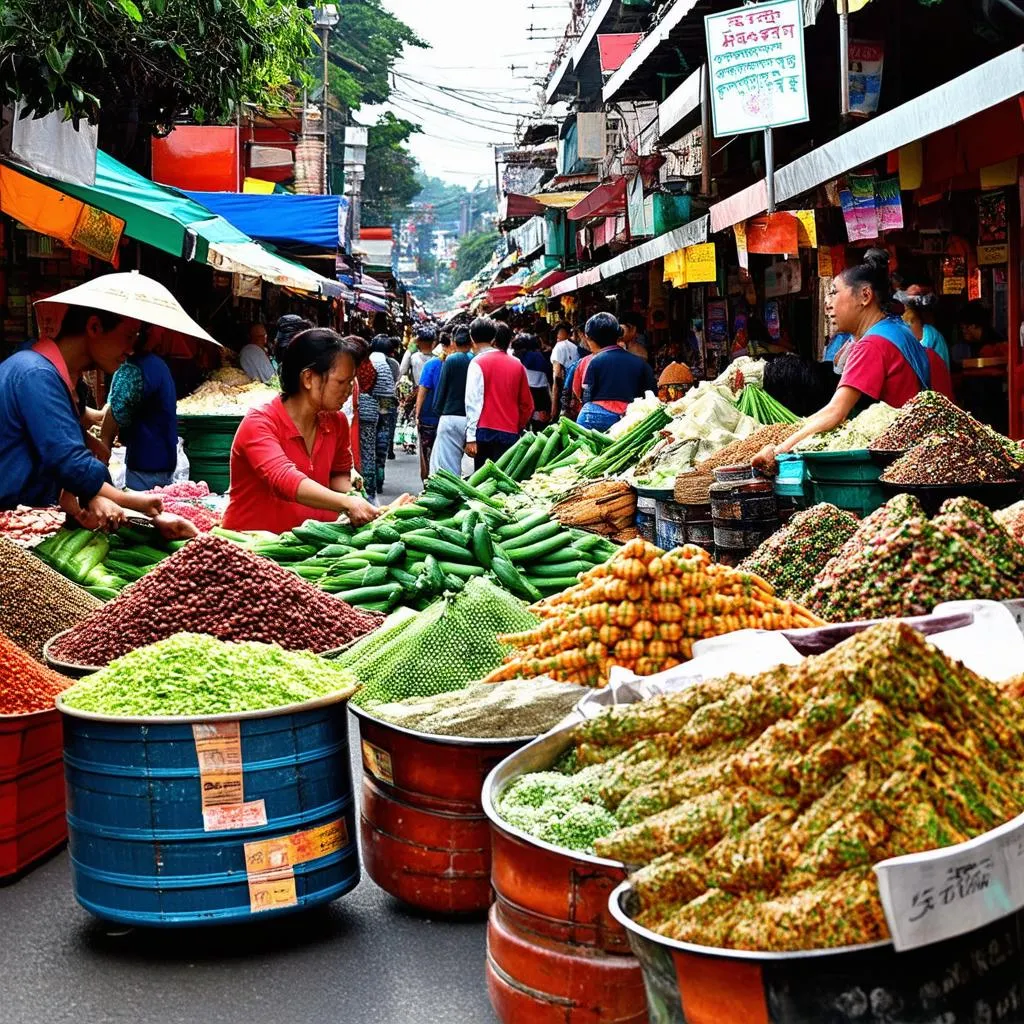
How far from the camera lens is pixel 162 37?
973 centimetres

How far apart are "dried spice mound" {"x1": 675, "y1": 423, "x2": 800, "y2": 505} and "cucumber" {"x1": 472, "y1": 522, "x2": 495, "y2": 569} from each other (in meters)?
1.37

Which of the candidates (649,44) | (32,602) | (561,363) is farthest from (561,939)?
(561,363)

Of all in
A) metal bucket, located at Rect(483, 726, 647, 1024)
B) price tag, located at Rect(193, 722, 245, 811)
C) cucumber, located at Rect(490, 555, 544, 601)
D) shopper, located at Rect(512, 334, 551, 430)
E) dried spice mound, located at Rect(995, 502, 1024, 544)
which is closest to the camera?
metal bucket, located at Rect(483, 726, 647, 1024)

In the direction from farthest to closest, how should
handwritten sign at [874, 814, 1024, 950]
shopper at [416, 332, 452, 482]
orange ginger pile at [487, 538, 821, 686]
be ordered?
shopper at [416, 332, 452, 482] < orange ginger pile at [487, 538, 821, 686] < handwritten sign at [874, 814, 1024, 950]

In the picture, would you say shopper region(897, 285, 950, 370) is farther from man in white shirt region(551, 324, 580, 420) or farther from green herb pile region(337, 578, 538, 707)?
man in white shirt region(551, 324, 580, 420)

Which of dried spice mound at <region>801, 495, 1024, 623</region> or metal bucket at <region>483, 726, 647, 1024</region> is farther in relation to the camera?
dried spice mound at <region>801, 495, 1024, 623</region>

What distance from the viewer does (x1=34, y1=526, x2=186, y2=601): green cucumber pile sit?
22.0 feet

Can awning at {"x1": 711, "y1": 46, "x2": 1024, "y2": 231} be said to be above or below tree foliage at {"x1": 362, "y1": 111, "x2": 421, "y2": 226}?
below

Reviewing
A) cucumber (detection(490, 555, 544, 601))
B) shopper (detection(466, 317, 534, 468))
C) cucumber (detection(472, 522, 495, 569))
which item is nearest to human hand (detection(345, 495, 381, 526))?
cucumber (detection(472, 522, 495, 569))

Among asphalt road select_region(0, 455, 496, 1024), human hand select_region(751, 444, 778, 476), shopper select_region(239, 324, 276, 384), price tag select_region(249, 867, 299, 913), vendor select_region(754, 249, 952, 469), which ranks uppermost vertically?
shopper select_region(239, 324, 276, 384)

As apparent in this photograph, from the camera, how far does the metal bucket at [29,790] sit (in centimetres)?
456

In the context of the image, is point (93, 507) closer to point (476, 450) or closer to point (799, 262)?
point (476, 450)

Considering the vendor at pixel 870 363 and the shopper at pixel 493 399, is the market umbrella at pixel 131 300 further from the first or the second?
the shopper at pixel 493 399

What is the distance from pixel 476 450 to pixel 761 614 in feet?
33.2
